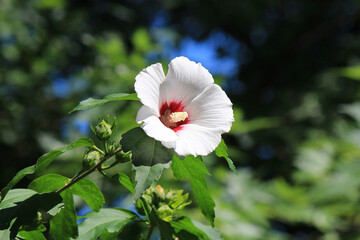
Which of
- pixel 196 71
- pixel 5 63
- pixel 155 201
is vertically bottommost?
pixel 5 63

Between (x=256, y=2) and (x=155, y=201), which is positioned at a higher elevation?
(x=256, y=2)

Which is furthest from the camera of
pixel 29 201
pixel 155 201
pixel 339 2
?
pixel 339 2

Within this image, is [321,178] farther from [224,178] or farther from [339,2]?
[339,2]

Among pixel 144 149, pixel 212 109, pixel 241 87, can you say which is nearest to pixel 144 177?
pixel 144 149

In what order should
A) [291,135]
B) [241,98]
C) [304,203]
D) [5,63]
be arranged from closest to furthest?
1. [304,203]
2. [5,63]
3. [291,135]
4. [241,98]

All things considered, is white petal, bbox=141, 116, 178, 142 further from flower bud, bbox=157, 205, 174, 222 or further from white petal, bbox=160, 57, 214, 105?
flower bud, bbox=157, 205, 174, 222

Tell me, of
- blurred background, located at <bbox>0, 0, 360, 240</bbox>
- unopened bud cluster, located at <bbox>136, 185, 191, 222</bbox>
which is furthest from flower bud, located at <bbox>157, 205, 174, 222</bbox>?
blurred background, located at <bbox>0, 0, 360, 240</bbox>

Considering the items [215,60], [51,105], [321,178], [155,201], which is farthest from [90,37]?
[155,201]

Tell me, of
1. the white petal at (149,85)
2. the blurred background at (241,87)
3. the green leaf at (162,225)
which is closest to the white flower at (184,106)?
the white petal at (149,85)

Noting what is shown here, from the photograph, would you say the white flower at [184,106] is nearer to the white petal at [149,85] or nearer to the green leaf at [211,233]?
the white petal at [149,85]
